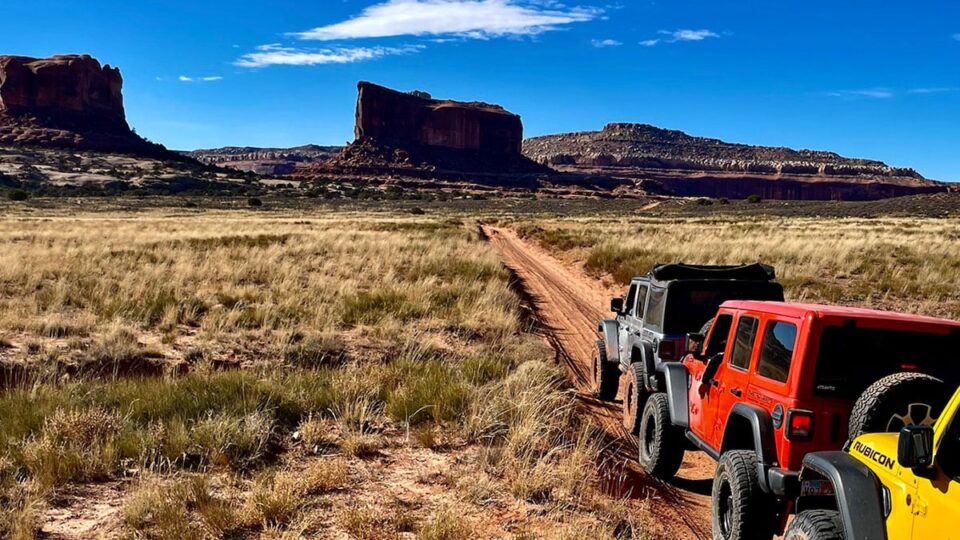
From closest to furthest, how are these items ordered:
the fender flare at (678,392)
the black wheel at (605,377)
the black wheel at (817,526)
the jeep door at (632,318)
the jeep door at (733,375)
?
the black wheel at (817,526) < the jeep door at (733,375) < the fender flare at (678,392) < the jeep door at (632,318) < the black wheel at (605,377)

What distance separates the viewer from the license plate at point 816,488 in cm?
347

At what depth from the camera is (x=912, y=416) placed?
11.7ft

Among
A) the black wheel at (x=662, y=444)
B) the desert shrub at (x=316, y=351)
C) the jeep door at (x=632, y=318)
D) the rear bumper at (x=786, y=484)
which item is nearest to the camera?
the rear bumper at (x=786, y=484)

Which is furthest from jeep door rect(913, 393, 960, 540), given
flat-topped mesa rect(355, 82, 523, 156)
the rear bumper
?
flat-topped mesa rect(355, 82, 523, 156)

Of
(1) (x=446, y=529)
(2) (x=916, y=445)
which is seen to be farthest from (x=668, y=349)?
(2) (x=916, y=445)

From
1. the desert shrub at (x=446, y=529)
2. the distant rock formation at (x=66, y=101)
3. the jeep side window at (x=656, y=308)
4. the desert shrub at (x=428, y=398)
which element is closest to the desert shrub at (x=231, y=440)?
the desert shrub at (x=428, y=398)

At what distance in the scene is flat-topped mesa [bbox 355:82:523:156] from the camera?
173m

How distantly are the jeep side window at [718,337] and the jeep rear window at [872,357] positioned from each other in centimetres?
138

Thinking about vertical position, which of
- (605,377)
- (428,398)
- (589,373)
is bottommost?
(589,373)

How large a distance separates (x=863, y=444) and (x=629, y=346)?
4.86 m

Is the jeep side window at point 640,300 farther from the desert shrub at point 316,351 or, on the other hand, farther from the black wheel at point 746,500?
the desert shrub at point 316,351

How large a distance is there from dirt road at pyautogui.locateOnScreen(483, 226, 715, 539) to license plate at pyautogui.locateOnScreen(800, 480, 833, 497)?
154 cm

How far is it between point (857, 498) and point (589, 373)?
7.04 m

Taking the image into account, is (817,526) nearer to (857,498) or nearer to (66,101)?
(857,498)
